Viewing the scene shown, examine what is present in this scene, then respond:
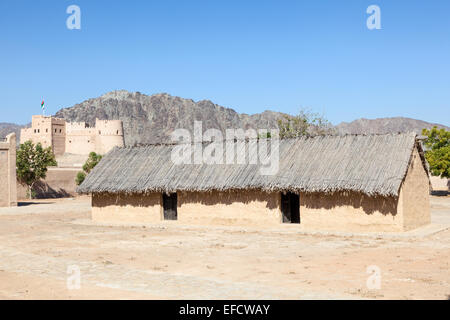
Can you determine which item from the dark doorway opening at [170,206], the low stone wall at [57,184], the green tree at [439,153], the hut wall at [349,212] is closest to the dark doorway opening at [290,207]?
the hut wall at [349,212]

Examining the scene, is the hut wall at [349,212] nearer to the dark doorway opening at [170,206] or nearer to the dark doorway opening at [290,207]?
the dark doorway opening at [290,207]

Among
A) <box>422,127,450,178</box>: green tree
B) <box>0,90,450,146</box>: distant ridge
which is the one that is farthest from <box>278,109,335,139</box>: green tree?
<box>0,90,450,146</box>: distant ridge

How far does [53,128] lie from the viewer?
285ft

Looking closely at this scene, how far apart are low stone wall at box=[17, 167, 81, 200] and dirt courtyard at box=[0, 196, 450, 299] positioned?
90.2 feet

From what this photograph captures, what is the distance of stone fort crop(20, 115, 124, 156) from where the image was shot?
86.4m

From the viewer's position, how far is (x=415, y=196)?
16797mm

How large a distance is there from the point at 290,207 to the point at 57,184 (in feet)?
103

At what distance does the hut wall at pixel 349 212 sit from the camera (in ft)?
51.1

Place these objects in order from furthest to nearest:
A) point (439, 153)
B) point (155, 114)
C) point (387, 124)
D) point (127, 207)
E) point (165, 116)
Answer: point (387, 124) < point (155, 114) < point (165, 116) < point (439, 153) < point (127, 207)

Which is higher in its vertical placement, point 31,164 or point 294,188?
point 31,164

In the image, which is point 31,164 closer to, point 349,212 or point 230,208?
point 230,208

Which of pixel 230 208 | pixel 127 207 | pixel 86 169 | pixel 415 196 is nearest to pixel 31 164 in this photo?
pixel 86 169

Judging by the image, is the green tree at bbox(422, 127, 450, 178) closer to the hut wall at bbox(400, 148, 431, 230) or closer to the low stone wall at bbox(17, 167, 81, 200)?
the hut wall at bbox(400, 148, 431, 230)

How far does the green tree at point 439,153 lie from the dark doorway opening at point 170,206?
2002cm
